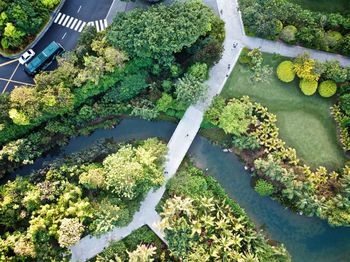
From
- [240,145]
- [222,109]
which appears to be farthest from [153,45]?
[240,145]

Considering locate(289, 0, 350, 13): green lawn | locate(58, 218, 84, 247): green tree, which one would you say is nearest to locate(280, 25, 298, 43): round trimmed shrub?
locate(289, 0, 350, 13): green lawn

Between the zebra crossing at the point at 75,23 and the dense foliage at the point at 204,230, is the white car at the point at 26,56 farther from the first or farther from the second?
the dense foliage at the point at 204,230

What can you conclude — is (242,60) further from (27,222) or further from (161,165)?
(27,222)

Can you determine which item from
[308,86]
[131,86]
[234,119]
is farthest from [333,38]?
[131,86]

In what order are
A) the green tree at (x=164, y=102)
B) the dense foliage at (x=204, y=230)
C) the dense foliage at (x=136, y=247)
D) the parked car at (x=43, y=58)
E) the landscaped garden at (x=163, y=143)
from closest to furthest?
the dense foliage at (x=204, y=230) < the landscaped garden at (x=163, y=143) < the dense foliage at (x=136, y=247) < the green tree at (x=164, y=102) < the parked car at (x=43, y=58)

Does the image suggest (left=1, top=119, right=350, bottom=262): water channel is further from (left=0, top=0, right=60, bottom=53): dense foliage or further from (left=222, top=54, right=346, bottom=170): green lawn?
(left=0, top=0, right=60, bottom=53): dense foliage

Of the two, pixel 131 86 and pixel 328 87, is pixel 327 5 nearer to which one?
pixel 328 87

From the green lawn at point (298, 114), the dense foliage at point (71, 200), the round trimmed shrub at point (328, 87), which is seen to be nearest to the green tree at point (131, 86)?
the dense foliage at point (71, 200)
